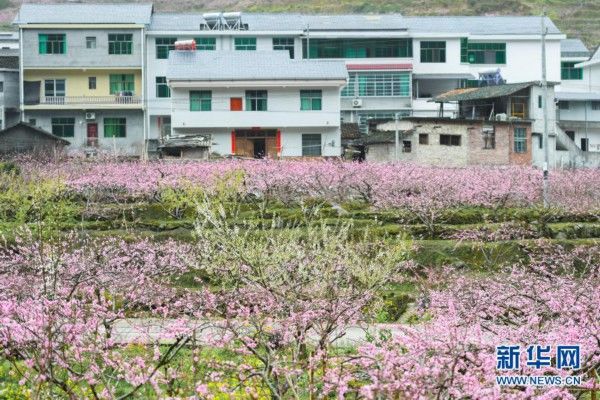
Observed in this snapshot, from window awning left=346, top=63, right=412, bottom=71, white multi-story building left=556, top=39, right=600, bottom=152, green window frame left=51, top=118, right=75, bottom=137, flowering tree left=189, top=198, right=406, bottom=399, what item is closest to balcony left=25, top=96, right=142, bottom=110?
green window frame left=51, top=118, right=75, bottom=137

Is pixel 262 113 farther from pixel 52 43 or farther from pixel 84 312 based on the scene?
pixel 84 312

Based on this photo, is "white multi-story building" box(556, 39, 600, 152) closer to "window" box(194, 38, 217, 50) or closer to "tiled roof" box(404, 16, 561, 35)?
"tiled roof" box(404, 16, 561, 35)

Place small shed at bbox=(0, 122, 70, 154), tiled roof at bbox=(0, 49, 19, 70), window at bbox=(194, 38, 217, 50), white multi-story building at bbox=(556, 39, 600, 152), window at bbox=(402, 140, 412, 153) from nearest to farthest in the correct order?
small shed at bbox=(0, 122, 70, 154)
window at bbox=(402, 140, 412, 153)
tiled roof at bbox=(0, 49, 19, 70)
window at bbox=(194, 38, 217, 50)
white multi-story building at bbox=(556, 39, 600, 152)

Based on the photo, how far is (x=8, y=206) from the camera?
3134cm

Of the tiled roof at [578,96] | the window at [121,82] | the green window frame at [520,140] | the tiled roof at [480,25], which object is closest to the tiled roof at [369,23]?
the tiled roof at [480,25]

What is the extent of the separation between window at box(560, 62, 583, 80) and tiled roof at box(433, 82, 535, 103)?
1573 cm

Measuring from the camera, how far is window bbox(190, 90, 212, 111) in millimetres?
54000

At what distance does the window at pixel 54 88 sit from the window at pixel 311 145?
14.5 meters


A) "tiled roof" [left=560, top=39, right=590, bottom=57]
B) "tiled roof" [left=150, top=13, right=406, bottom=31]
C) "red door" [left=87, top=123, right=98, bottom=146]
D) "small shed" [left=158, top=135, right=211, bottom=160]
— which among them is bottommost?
"small shed" [left=158, top=135, right=211, bottom=160]

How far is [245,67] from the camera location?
5488 cm

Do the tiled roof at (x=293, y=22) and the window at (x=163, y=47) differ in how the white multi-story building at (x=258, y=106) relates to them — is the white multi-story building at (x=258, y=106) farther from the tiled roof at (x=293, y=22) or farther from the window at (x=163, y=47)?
the tiled roof at (x=293, y=22)

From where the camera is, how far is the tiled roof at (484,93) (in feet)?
171

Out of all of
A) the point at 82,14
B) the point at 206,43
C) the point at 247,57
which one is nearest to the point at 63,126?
the point at 82,14

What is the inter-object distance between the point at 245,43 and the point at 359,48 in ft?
22.6
